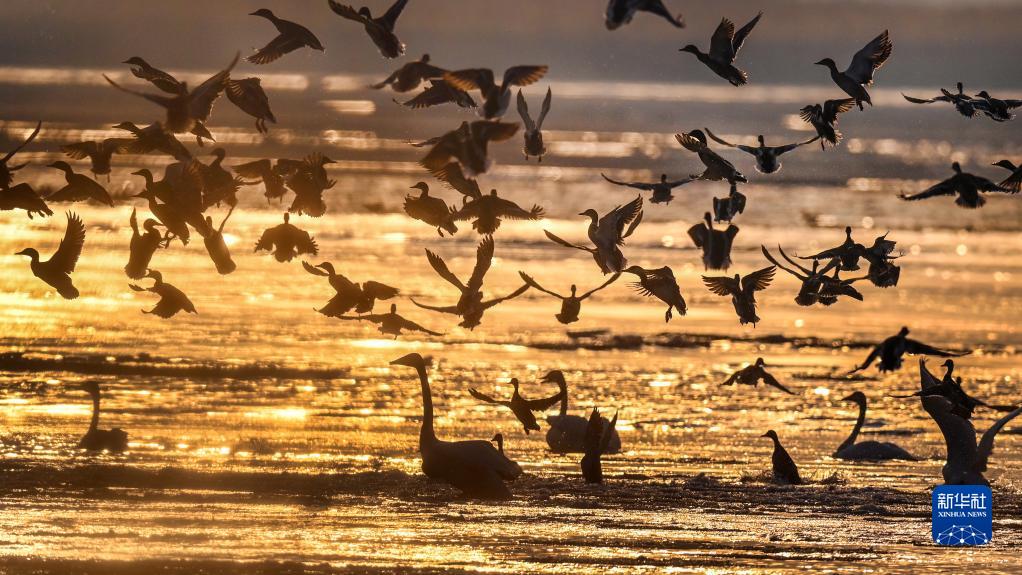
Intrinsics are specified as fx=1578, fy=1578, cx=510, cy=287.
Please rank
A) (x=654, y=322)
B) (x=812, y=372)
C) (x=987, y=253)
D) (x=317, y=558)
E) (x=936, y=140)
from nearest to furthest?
(x=317, y=558)
(x=812, y=372)
(x=654, y=322)
(x=987, y=253)
(x=936, y=140)

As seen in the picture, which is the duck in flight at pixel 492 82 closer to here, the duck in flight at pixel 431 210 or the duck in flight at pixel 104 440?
the duck in flight at pixel 431 210

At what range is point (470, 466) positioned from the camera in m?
14.2

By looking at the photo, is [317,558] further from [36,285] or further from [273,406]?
[36,285]

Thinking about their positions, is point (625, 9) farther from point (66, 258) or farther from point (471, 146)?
point (66, 258)

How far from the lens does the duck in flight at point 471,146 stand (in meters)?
11.6

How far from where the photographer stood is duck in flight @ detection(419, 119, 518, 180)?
1163 cm

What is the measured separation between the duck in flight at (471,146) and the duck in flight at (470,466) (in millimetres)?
3260

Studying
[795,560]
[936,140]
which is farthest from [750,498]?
[936,140]

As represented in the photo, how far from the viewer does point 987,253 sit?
3897 cm

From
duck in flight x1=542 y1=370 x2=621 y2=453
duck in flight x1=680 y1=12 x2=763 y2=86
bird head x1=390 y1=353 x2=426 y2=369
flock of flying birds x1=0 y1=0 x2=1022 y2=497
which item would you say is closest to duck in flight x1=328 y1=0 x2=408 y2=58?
flock of flying birds x1=0 y1=0 x2=1022 y2=497

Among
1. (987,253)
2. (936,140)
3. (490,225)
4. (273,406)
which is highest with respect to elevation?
(936,140)

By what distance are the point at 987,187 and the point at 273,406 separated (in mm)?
9023

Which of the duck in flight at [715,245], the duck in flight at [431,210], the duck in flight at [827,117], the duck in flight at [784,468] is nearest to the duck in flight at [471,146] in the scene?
the duck in flight at [431,210]

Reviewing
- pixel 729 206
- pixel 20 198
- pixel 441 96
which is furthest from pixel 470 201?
pixel 20 198
